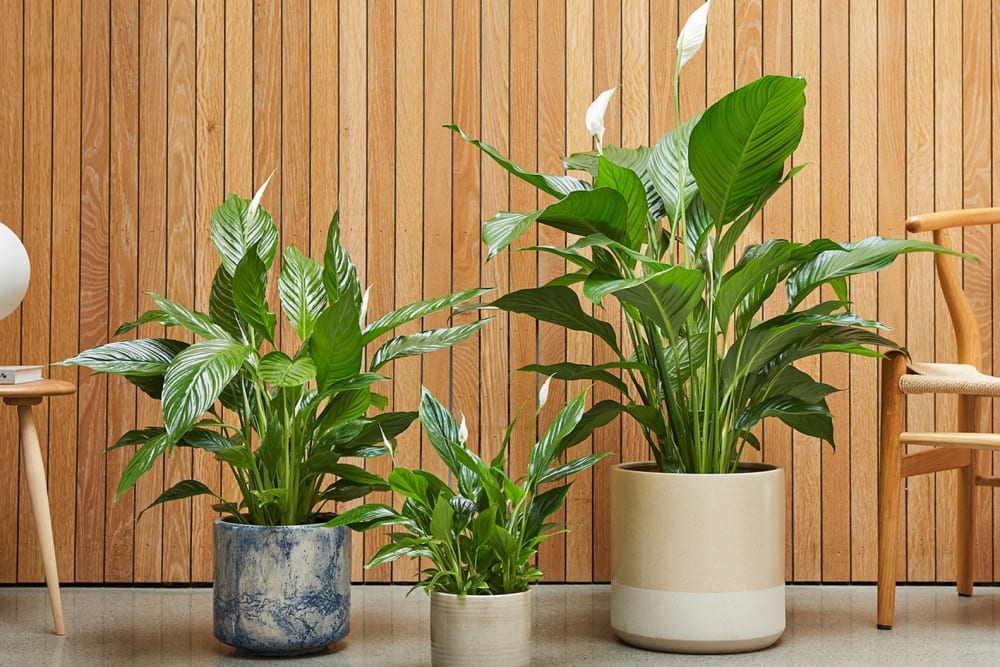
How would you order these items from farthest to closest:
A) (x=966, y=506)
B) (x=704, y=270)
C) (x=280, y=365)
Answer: (x=966, y=506)
(x=704, y=270)
(x=280, y=365)

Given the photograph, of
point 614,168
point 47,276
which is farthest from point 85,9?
point 614,168

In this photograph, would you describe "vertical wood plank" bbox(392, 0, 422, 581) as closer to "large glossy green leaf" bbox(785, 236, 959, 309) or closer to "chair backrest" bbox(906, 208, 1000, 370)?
"large glossy green leaf" bbox(785, 236, 959, 309)

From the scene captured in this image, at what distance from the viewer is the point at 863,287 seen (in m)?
2.48

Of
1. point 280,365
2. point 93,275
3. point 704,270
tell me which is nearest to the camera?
point 280,365

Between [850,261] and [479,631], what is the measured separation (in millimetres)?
954

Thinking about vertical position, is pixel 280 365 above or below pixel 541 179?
below

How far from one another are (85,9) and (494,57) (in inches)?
40.8

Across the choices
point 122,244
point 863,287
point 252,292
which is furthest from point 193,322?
point 863,287

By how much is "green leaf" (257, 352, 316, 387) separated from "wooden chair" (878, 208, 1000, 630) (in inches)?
45.9

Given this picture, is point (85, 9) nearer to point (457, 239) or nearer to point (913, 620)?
point (457, 239)

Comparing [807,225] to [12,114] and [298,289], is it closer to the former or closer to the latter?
[298,289]

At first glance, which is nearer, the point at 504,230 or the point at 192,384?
the point at 192,384

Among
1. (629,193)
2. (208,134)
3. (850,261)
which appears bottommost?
(850,261)

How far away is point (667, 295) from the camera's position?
5.69 ft
